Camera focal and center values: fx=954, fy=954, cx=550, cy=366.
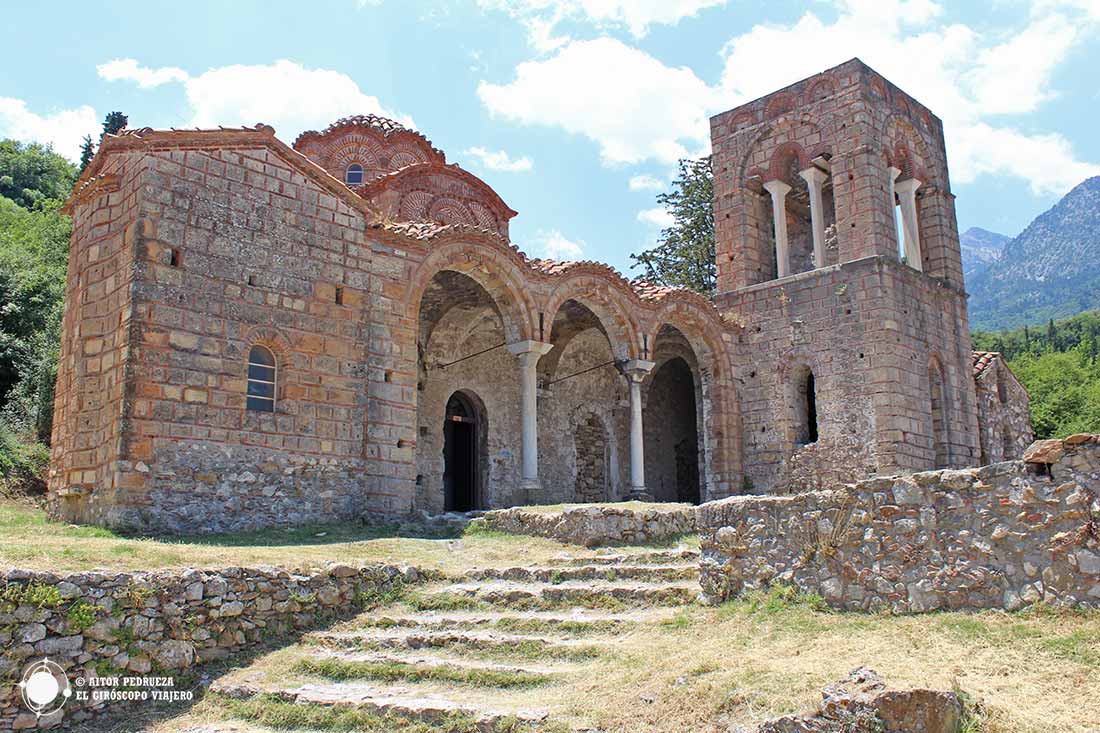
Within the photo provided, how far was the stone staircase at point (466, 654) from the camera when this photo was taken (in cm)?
631

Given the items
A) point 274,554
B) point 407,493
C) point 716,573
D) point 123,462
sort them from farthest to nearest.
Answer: point 407,493 < point 123,462 < point 274,554 < point 716,573

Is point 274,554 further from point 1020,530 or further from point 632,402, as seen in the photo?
point 632,402

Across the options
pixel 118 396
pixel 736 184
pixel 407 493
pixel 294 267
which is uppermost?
pixel 736 184

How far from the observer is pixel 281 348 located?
40.3 ft

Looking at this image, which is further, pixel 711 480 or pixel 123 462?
pixel 711 480

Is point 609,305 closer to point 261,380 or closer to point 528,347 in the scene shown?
point 528,347

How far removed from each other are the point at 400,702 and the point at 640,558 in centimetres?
378

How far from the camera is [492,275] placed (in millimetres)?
15141

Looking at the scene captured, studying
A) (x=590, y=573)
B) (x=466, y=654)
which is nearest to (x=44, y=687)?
(x=466, y=654)

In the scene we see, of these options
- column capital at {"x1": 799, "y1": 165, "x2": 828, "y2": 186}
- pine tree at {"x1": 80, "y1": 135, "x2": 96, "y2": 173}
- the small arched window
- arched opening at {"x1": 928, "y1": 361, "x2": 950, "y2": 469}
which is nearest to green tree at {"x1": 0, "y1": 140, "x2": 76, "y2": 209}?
pine tree at {"x1": 80, "y1": 135, "x2": 96, "y2": 173}

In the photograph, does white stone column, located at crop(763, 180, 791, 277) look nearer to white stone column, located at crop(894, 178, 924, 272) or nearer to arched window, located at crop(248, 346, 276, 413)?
white stone column, located at crop(894, 178, 924, 272)

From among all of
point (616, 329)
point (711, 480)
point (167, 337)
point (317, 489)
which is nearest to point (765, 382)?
point (711, 480)

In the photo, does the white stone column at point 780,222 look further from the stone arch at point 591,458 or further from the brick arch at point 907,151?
the stone arch at point 591,458

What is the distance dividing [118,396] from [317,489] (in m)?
2.67
